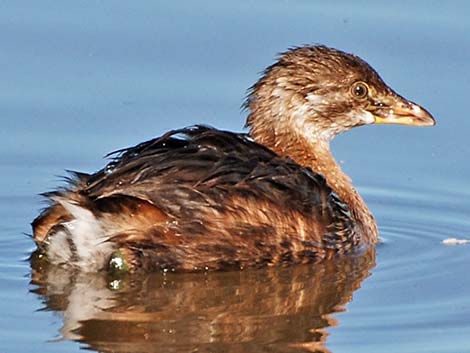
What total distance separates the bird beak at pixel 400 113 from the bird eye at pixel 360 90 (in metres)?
0.10

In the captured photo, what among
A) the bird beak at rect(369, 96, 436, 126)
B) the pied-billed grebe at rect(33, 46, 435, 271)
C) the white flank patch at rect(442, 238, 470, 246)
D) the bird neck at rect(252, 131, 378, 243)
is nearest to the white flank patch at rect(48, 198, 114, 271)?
the pied-billed grebe at rect(33, 46, 435, 271)

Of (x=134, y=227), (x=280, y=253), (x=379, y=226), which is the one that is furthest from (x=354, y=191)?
(x=134, y=227)

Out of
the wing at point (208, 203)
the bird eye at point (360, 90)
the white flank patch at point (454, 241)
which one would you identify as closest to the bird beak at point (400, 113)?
the bird eye at point (360, 90)

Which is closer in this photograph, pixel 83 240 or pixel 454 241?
pixel 83 240

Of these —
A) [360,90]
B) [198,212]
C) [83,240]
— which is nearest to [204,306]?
[198,212]

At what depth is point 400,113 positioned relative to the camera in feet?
32.9

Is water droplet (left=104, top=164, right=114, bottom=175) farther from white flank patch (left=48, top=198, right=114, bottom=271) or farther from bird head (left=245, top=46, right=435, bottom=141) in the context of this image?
bird head (left=245, top=46, right=435, bottom=141)

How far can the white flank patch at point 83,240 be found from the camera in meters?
8.51

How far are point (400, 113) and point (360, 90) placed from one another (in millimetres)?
297

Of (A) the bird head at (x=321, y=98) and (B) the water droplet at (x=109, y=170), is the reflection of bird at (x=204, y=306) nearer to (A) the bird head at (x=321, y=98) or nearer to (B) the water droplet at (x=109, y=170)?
(B) the water droplet at (x=109, y=170)

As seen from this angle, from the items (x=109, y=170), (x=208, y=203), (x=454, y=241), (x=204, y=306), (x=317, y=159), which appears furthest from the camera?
(x=317, y=159)

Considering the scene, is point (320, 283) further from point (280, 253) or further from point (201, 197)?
point (201, 197)

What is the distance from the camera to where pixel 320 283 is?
8.81 meters

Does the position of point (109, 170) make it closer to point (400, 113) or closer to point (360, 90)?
point (360, 90)
